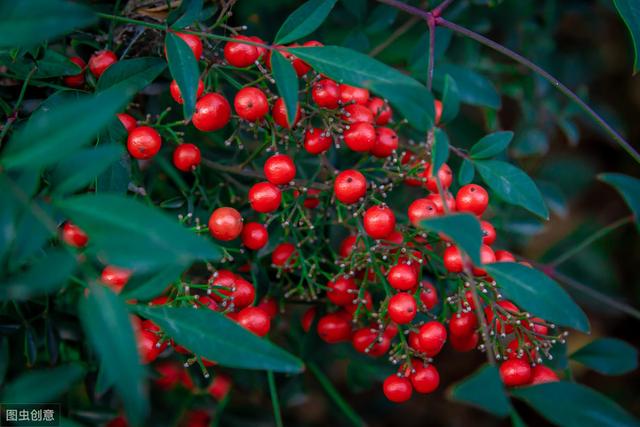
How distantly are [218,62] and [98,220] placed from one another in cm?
55

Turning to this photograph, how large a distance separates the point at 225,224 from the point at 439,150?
408 mm

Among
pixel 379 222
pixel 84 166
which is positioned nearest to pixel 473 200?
pixel 379 222

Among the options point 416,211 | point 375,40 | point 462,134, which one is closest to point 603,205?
point 462,134

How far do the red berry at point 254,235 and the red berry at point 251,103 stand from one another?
22 cm

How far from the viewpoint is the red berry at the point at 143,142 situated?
1104 millimetres

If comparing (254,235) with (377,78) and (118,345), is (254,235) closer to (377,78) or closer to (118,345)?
(377,78)

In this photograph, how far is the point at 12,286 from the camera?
2.35 ft

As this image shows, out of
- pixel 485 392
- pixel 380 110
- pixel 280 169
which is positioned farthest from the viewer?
pixel 380 110

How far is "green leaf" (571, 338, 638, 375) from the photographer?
1294mm

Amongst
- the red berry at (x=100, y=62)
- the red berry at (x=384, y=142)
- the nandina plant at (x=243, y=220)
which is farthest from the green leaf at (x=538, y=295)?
the red berry at (x=100, y=62)

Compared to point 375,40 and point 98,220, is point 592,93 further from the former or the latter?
point 98,220

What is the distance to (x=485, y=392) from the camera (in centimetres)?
80

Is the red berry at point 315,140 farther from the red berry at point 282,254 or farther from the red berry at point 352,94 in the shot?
the red berry at point 282,254

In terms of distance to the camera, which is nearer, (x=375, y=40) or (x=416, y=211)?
(x=416, y=211)
